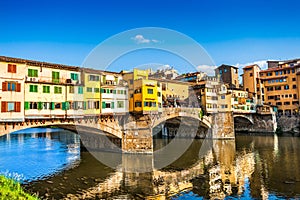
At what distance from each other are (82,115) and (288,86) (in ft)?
211

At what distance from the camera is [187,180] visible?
24984mm

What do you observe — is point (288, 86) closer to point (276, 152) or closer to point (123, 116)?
point (276, 152)

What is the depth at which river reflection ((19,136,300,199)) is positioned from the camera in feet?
67.6

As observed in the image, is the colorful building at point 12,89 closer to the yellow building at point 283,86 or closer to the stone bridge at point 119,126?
the stone bridge at point 119,126

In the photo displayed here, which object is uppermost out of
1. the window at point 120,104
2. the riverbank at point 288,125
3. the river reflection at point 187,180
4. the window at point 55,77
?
the window at point 55,77

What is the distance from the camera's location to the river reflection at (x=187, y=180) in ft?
67.6

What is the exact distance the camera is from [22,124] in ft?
88.4

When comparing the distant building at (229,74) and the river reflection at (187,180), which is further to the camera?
the distant building at (229,74)

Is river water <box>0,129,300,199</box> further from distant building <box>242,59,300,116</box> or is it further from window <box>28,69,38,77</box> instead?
distant building <box>242,59,300,116</box>

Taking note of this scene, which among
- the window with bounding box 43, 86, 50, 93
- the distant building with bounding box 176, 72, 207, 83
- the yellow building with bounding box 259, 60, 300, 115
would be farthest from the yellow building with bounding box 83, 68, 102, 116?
the yellow building with bounding box 259, 60, 300, 115

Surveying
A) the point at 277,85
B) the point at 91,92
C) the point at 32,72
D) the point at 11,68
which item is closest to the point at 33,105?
the point at 32,72

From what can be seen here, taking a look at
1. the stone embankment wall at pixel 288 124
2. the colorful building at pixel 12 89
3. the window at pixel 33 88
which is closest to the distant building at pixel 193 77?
the stone embankment wall at pixel 288 124

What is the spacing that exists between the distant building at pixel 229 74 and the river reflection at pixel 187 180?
5181cm

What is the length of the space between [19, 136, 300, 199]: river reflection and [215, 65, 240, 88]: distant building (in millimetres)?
51813
